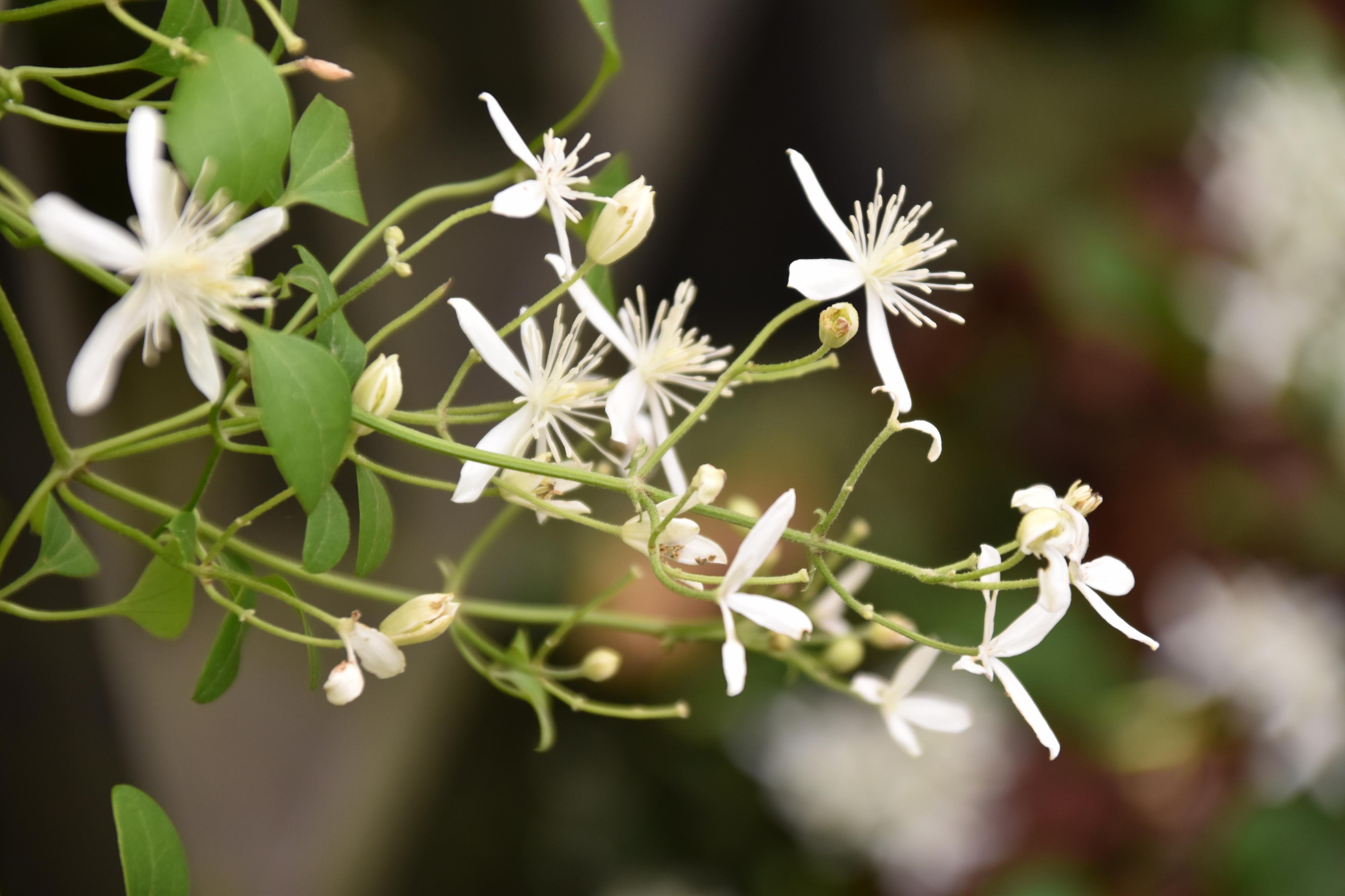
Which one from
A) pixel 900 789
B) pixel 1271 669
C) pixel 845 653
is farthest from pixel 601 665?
pixel 1271 669

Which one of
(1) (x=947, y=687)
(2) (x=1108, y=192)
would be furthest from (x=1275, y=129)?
(1) (x=947, y=687)

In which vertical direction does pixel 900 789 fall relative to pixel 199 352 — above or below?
below

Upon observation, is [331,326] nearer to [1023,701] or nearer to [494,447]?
[494,447]

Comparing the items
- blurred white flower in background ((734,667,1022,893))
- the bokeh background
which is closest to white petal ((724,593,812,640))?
the bokeh background

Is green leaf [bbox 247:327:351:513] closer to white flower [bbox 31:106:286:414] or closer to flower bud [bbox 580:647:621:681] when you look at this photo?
white flower [bbox 31:106:286:414]

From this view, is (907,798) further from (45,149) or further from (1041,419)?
(45,149)

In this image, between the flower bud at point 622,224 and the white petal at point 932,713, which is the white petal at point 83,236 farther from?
the white petal at point 932,713
